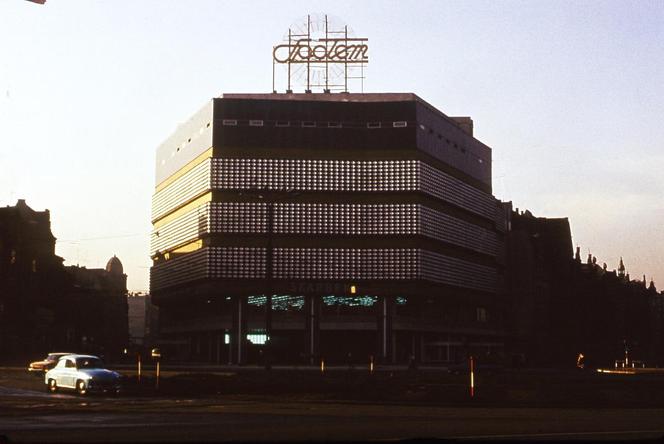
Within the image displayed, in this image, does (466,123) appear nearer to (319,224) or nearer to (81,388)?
(319,224)

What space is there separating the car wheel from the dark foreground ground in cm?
75

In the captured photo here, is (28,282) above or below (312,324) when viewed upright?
above

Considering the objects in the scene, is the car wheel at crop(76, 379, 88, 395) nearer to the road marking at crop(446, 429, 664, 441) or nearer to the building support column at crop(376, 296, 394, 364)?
the road marking at crop(446, 429, 664, 441)

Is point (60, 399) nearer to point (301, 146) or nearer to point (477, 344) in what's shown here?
point (301, 146)

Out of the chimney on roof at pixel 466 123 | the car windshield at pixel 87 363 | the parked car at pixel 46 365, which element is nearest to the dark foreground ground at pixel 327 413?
the car windshield at pixel 87 363

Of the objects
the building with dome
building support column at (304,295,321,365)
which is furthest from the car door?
the building with dome

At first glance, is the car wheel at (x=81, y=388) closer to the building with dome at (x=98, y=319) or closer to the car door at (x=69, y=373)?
the car door at (x=69, y=373)

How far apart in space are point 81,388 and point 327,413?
15.2 metres

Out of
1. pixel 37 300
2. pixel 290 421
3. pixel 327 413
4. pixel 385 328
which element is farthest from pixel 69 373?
pixel 37 300

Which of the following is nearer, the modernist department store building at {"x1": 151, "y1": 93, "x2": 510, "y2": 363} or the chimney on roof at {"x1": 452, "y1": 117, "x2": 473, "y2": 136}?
the modernist department store building at {"x1": 151, "y1": 93, "x2": 510, "y2": 363}

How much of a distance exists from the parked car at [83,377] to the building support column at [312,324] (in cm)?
8107

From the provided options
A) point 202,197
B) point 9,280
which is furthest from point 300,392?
point 202,197

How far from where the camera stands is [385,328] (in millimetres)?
122438

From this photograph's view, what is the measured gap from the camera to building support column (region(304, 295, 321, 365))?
121750 mm
